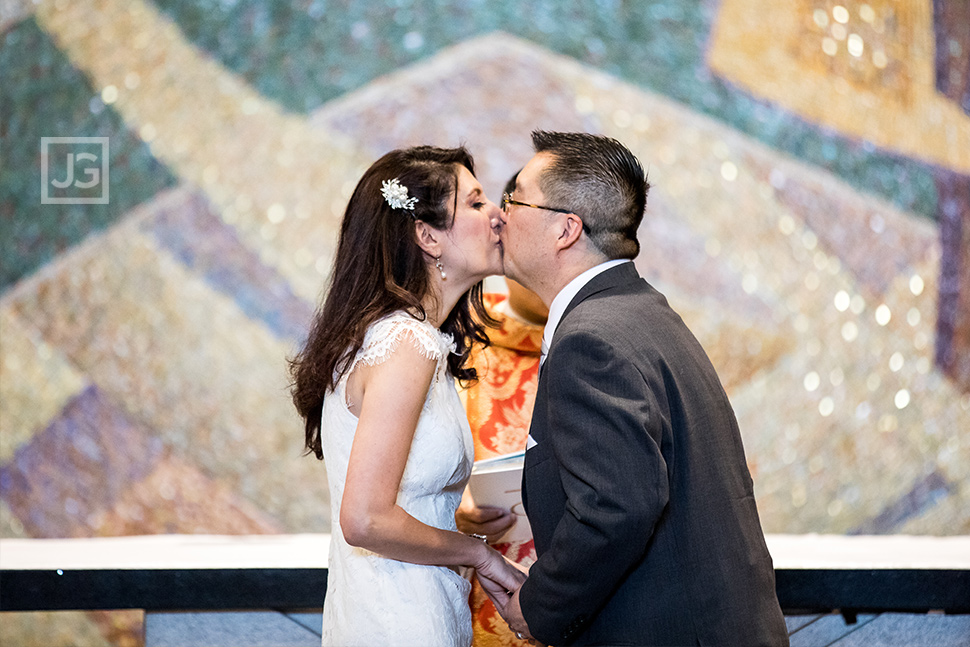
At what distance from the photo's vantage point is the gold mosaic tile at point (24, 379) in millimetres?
3193

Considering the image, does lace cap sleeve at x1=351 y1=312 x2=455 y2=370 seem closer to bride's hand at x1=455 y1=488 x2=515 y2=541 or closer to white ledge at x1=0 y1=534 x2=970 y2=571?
bride's hand at x1=455 y1=488 x2=515 y2=541

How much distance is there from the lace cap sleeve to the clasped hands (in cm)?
44

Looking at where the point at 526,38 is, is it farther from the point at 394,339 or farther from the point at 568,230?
the point at 394,339

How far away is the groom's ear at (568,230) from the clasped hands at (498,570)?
0.62m

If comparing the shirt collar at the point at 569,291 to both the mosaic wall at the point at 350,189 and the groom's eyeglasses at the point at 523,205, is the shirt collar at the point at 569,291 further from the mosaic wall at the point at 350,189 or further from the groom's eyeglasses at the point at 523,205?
the mosaic wall at the point at 350,189

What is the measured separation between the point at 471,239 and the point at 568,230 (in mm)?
234

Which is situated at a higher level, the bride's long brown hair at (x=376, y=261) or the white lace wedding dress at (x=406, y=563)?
the bride's long brown hair at (x=376, y=261)

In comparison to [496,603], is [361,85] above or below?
above

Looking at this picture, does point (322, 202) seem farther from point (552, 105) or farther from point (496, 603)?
point (496, 603)

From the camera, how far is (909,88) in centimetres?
332

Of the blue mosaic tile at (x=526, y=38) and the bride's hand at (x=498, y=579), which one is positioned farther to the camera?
the blue mosaic tile at (x=526, y=38)

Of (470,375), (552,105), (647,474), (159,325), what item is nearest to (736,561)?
(647,474)

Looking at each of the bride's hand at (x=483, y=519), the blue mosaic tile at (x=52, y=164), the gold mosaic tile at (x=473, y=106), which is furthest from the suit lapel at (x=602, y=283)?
the blue mosaic tile at (x=52, y=164)

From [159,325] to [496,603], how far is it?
6.73 ft
